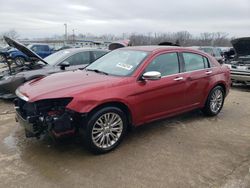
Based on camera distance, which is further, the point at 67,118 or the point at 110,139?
the point at 110,139

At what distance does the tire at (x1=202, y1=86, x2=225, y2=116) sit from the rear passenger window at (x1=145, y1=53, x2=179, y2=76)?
4.21 feet

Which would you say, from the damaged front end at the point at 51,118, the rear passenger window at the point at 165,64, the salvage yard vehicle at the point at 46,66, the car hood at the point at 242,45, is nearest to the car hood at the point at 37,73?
the salvage yard vehicle at the point at 46,66

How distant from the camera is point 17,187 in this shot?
3.32 metres

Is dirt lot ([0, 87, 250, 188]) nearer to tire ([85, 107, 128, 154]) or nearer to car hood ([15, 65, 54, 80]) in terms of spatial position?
tire ([85, 107, 128, 154])

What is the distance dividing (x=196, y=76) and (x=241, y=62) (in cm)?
573

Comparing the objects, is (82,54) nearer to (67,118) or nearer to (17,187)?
(67,118)

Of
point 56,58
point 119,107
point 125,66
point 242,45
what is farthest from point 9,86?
point 242,45

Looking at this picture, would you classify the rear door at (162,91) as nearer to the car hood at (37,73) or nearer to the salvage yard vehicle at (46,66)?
the salvage yard vehicle at (46,66)

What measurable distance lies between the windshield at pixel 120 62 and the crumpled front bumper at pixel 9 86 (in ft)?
7.78

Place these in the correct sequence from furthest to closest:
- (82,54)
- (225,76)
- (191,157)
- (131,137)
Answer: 1. (82,54)
2. (225,76)
3. (131,137)
4. (191,157)

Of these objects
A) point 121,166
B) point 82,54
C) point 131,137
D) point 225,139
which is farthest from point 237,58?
point 121,166

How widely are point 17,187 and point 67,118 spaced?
1.05 m

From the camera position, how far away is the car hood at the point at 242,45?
407 inches

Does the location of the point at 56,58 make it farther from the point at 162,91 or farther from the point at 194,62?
the point at 162,91
